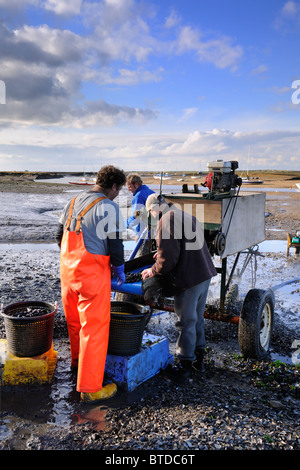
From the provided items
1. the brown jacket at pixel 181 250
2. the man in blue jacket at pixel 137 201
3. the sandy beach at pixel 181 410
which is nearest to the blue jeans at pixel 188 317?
the brown jacket at pixel 181 250

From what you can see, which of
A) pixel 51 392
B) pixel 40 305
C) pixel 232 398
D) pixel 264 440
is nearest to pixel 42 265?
pixel 40 305

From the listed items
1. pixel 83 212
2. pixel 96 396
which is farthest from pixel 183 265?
pixel 96 396

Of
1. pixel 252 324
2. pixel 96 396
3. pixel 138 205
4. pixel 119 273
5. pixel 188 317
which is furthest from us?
pixel 138 205

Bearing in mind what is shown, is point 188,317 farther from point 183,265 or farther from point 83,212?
point 83,212

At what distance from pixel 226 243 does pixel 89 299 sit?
209cm

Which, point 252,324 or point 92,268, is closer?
point 92,268

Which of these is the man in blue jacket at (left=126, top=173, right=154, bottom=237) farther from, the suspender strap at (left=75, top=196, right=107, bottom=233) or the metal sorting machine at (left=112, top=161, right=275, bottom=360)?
the suspender strap at (left=75, top=196, right=107, bottom=233)

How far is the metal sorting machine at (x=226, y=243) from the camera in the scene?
4715 mm

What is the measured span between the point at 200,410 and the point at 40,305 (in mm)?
2033

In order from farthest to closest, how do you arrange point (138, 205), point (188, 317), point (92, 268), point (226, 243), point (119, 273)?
point (138, 205) < point (226, 243) < point (188, 317) < point (119, 273) < point (92, 268)

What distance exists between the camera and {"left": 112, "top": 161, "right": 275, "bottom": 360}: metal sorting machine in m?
4.71

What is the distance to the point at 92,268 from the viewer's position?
3.63 meters

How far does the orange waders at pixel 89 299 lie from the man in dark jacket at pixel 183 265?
0.68m

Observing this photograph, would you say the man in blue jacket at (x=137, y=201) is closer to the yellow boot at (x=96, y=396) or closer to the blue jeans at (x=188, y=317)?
the blue jeans at (x=188, y=317)
